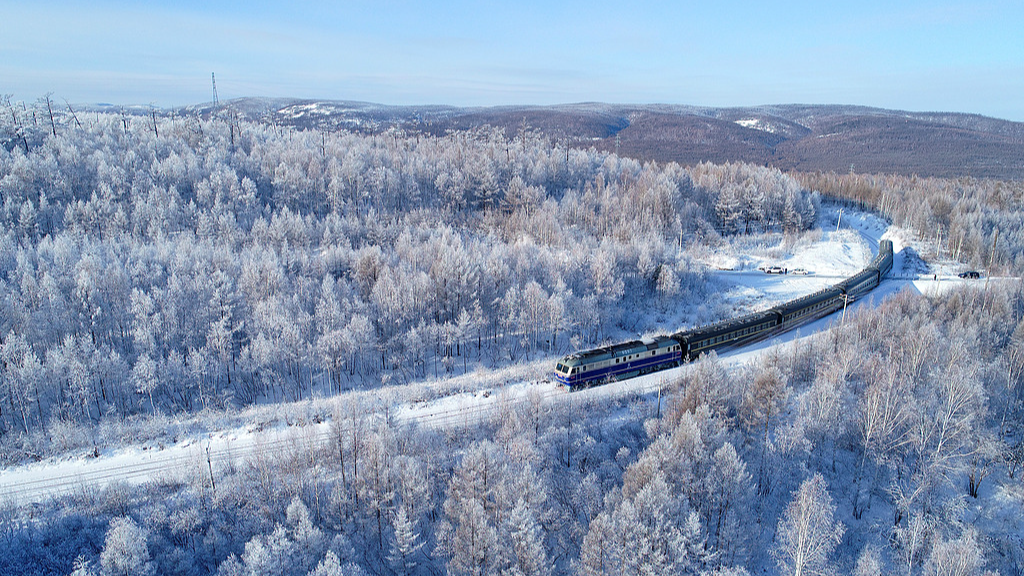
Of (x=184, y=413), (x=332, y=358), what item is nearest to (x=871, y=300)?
(x=332, y=358)

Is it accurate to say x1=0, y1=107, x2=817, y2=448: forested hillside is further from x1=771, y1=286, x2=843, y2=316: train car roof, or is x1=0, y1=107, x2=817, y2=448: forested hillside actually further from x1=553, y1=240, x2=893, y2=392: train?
x1=553, y1=240, x2=893, y2=392: train

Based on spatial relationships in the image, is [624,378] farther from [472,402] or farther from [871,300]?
[871,300]

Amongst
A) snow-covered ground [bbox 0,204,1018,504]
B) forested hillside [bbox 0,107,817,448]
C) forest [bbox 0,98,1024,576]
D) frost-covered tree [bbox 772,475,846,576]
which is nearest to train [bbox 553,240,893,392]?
snow-covered ground [bbox 0,204,1018,504]

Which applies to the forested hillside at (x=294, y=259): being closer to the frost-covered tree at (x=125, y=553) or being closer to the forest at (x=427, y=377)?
the forest at (x=427, y=377)

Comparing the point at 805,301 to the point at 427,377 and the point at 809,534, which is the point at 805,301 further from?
the point at 427,377

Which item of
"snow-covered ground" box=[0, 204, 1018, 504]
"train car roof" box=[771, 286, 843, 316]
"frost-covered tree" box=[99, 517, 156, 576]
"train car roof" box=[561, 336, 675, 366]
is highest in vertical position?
"train car roof" box=[771, 286, 843, 316]

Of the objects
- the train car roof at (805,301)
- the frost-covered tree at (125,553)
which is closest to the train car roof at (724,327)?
the train car roof at (805,301)
